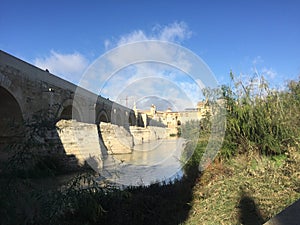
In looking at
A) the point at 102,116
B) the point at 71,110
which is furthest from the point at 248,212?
the point at 102,116

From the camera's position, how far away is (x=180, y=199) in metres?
3.45

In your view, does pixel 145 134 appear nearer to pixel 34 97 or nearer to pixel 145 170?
pixel 34 97

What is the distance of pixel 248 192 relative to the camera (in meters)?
3.03

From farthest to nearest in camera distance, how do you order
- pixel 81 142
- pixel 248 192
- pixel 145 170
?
pixel 81 142 < pixel 145 170 < pixel 248 192

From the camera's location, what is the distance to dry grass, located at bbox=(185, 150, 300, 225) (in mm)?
2701

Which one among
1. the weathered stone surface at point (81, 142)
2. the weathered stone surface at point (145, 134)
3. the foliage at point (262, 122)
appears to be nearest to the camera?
the foliage at point (262, 122)

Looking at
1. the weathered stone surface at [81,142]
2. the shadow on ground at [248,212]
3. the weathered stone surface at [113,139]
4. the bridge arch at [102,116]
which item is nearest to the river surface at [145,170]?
the weathered stone surface at [81,142]

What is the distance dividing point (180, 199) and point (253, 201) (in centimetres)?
96

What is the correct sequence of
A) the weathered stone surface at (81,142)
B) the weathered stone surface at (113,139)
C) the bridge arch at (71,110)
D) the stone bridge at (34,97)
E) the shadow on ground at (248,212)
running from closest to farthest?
the shadow on ground at (248,212) < the stone bridge at (34,97) < the weathered stone surface at (81,142) < the weathered stone surface at (113,139) < the bridge arch at (71,110)

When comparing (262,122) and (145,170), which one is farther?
(145,170)

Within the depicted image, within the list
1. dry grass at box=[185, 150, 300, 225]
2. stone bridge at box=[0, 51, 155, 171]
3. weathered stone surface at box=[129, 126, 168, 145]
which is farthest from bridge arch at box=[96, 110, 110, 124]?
dry grass at box=[185, 150, 300, 225]

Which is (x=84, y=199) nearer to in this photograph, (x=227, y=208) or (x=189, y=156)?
(x=227, y=208)

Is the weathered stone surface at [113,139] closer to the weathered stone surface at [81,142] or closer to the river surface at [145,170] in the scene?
the weathered stone surface at [81,142]

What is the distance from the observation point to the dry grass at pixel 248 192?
2701 millimetres
